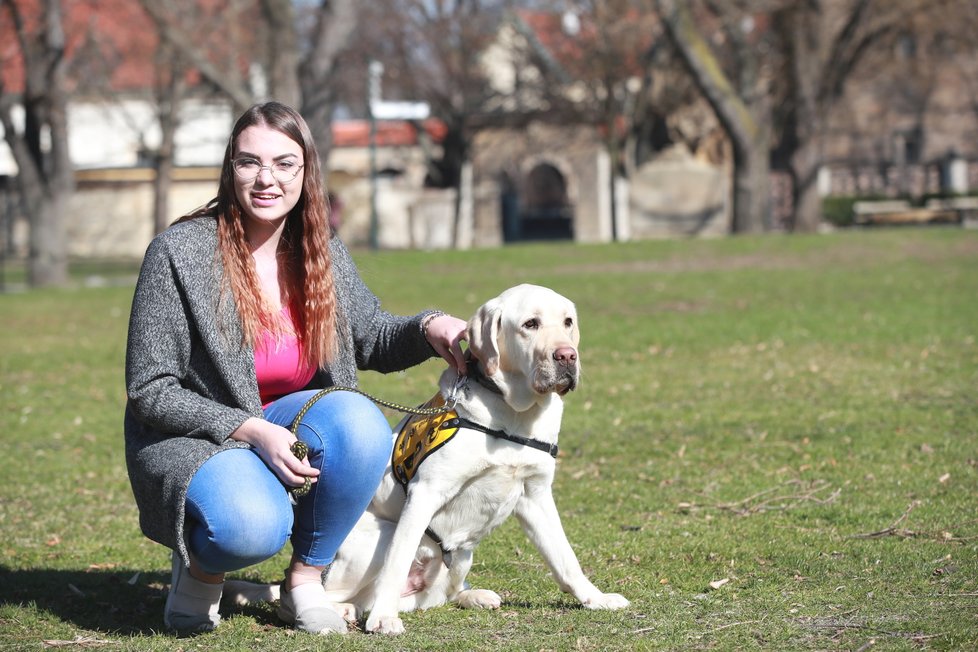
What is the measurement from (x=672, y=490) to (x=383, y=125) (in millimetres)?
45513

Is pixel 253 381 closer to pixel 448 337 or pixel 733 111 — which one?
pixel 448 337

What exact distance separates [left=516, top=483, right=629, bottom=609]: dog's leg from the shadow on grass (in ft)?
3.19

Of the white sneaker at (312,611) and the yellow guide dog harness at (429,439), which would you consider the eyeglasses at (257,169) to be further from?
the white sneaker at (312,611)

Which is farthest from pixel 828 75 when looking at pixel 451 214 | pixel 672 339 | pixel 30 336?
pixel 30 336

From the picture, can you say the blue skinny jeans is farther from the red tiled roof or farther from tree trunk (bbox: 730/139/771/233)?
the red tiled roof

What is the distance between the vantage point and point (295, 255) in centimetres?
438

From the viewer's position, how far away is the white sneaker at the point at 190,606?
4105mm

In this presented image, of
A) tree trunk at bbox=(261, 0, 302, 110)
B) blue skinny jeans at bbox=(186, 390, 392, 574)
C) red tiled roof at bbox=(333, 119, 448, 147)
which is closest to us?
blue skinny jeans at bbox=(186, 390, 392, 574)

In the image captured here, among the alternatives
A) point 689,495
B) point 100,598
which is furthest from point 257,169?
point 689,495

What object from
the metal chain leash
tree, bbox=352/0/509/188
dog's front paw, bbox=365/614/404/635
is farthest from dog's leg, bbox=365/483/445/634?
tree, bbox=352/0/509/188

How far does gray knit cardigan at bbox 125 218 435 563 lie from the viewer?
3.91 metres

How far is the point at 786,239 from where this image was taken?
22.7m

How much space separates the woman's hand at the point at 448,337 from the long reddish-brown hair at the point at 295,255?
1.12 ft

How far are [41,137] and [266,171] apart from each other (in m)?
20.2
